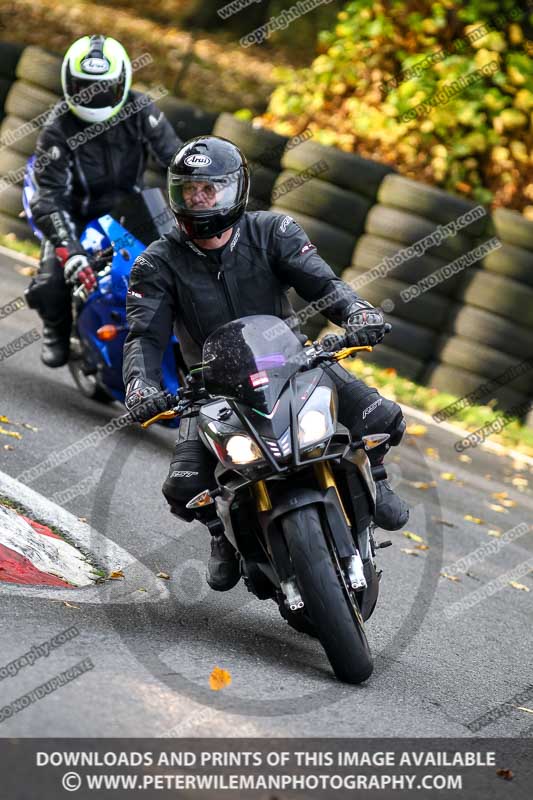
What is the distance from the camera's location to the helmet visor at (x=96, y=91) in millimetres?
7863

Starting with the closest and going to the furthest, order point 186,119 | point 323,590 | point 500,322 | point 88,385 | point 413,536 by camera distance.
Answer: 1. point 323,590
2. point 413,536
3. point 88,385
4. point 500,322
5. point 186,119

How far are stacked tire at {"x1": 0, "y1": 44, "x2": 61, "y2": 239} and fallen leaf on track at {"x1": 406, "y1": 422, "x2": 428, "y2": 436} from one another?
4721mm

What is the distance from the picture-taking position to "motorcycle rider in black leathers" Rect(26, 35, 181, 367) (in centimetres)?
787

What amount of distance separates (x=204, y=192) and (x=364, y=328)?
813 millimetres

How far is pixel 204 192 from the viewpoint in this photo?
4.86m

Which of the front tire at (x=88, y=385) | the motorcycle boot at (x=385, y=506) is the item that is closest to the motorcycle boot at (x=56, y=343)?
the front tire at (x=88, y=385)

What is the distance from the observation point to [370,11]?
16.0m

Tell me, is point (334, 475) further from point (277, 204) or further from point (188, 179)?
point (277, 204)

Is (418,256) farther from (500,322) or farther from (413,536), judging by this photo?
(413,536)

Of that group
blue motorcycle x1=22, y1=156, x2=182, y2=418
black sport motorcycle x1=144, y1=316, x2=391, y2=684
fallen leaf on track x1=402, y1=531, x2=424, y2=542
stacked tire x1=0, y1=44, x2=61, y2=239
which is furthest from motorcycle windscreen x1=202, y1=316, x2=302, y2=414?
stacked tire x1=0, y1=44, x2=61, y2=239

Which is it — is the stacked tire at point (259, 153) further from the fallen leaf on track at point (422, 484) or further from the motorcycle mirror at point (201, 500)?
the motorcycle mirror at point (201, 500)

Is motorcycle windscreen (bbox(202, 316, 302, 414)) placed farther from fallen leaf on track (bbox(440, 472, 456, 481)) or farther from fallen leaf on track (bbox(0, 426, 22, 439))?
fallen leaf on track (bbox(440, 472, 456, 481))

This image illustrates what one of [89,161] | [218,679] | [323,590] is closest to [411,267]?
[89,161]

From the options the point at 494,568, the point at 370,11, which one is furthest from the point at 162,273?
the point at 370,11
